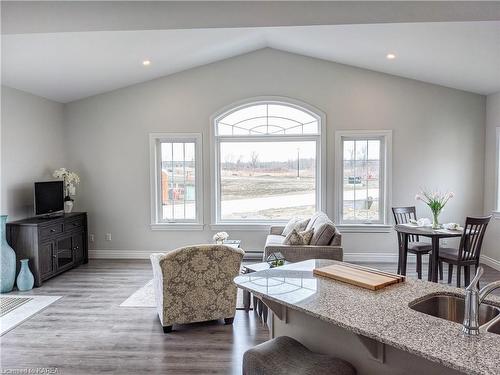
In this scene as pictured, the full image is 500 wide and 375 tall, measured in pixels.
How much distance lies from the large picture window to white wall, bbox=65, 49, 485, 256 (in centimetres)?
24

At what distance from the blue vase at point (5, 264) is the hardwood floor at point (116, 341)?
2.40ft

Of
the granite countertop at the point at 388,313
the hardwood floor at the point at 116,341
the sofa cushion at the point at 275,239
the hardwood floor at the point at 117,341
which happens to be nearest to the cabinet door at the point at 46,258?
the hardwood floor at the point at 116,341

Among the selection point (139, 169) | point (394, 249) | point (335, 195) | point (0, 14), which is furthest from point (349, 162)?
point (0, 14)

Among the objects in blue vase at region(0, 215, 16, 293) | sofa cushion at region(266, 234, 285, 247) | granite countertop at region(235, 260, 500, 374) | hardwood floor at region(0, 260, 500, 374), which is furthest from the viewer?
sofa cushion at region(266, 234, 285, 247)

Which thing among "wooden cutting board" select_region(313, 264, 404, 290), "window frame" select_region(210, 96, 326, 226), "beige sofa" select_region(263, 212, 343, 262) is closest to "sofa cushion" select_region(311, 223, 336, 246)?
"beige sofa" select_region(263, 212, 343, 262)

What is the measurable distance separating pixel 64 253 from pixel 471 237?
5588 millimetres

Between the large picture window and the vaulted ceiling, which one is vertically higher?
the vaulted ceiling

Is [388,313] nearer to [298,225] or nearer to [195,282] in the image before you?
[195,282]

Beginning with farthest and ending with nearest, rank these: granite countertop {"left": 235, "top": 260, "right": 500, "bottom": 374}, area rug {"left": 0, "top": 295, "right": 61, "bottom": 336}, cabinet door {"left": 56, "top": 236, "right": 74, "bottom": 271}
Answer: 1. cabinet door {"left": 56, "top": 236, "right": 74, "bottom": 271}
2. area rug {"left": 0, "top": 295, "right": 61, "bottom": 336}
3. granite countertop {"left": 235, "top": 260, "right": 500, "bottom": 374}

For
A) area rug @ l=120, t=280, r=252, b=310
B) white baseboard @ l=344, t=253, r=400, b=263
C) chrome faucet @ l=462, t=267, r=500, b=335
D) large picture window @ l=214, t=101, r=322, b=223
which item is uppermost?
large picture window @ l=214, t=101, r=322, b=223

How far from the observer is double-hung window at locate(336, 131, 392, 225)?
6.30 m

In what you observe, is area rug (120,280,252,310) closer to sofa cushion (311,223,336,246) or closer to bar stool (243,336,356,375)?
sofa cushion (311,223,336,246)

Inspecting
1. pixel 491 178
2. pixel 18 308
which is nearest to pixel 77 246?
pixel 18 308

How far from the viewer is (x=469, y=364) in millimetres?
1207
